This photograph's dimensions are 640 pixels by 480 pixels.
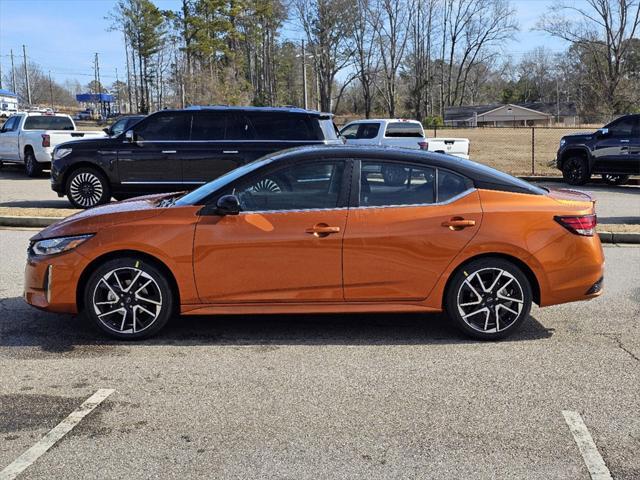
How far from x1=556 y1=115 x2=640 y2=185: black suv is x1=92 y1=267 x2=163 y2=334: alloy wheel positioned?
50.1ft

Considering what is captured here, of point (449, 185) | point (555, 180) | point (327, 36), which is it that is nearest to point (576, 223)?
point (449, 185)

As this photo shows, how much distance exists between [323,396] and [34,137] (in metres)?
17.6

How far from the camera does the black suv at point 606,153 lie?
17.4 metres

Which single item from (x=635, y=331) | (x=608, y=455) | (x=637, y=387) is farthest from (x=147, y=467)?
(x=635, y=331)

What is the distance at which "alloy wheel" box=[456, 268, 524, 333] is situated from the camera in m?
5.46

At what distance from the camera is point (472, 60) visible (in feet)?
318

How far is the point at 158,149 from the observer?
12.4m

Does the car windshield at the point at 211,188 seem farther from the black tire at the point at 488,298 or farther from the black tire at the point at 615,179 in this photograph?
the black tire at the point at 615,179

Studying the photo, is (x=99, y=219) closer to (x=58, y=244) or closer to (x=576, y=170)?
(x=58, y=244)

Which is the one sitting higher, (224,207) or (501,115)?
(501,115)

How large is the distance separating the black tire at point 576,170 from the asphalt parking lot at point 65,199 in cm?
20

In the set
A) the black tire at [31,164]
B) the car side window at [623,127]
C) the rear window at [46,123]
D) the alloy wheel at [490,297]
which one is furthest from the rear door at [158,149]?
the car side window at [623,127]

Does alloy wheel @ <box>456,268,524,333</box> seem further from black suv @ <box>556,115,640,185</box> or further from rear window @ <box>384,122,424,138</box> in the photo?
rear window @ <box>384,122,424,138</box>

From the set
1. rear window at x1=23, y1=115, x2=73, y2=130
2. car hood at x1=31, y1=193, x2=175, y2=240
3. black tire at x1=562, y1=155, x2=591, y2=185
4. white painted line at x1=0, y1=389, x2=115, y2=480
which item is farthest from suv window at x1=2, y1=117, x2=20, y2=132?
white painted line at x1=0, y1=389, x2=115, y2=480
